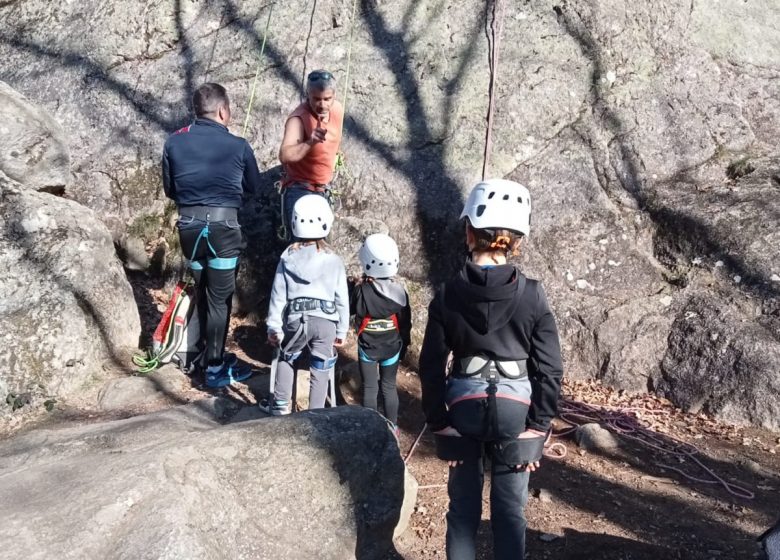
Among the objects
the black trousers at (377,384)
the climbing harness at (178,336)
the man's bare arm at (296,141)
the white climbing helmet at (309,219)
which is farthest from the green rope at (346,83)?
the black trousers at (377,384)

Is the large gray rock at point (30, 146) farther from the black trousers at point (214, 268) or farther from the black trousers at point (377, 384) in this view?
the black trousers at point (377, 384)

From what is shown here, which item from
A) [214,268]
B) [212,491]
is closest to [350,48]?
[214,268]

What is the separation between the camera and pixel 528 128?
7234mm

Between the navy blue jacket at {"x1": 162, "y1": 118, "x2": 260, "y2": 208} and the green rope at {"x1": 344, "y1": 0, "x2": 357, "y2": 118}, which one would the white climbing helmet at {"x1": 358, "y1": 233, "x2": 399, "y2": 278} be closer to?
the navy blue jacket at {"x1": 162, "y1": 118, "x2": 260, "y2": 208}

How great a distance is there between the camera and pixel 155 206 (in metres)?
7.81

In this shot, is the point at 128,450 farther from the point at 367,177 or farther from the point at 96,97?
the point at 96,97

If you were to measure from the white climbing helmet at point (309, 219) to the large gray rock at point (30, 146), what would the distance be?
10.6 ft

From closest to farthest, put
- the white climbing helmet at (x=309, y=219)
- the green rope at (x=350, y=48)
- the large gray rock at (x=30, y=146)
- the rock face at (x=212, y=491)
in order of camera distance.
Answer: the rock face at (x=212, y=491)
the white climbing helmet at (x=309, y=219)
the large gray rock at (x=30, y=146)
the green rope at (x=350, y=48)

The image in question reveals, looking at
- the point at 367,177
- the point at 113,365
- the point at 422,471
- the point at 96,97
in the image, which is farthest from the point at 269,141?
the point at 422,471

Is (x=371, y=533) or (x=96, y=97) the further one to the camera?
(x=96, y=97)

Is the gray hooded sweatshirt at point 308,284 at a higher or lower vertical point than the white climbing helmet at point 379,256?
lower

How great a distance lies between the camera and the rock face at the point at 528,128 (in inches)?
255

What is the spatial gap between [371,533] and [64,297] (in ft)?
11.7

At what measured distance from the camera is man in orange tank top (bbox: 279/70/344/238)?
18.7ft
